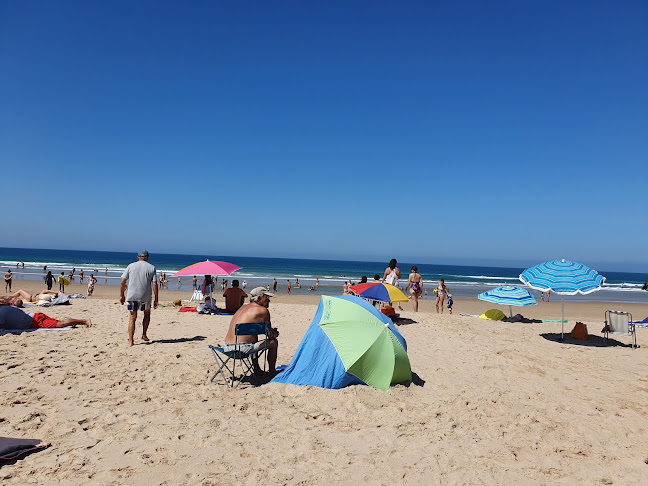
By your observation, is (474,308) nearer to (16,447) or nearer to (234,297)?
(234,297)

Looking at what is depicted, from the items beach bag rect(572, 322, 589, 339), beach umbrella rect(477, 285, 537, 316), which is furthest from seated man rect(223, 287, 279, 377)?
beach bag rect(572, 322, 589, 339)

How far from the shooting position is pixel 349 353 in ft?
16.8

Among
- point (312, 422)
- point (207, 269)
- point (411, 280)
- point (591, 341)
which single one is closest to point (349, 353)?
point (312, 422)

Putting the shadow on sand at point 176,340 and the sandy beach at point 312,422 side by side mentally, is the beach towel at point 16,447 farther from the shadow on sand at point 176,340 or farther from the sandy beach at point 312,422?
the shadow on sand at point 176,340

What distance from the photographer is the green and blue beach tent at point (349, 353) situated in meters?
5.07

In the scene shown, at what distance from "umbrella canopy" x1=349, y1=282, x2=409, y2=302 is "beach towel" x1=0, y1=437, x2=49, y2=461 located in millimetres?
7229

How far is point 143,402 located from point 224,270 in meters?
6.45

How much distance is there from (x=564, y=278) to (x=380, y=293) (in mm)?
4109

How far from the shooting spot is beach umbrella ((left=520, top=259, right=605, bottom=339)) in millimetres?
8609

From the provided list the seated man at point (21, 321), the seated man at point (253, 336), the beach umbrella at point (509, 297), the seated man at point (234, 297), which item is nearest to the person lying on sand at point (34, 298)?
the seated man at point (21, 321)

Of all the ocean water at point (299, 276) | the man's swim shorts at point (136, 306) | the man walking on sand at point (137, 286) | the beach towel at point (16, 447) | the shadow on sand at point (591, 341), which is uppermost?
the man walking on sand at point (137, 286)

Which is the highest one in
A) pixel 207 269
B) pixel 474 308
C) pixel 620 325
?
pixel 207 269

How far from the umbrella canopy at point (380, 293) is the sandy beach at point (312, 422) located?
257cm

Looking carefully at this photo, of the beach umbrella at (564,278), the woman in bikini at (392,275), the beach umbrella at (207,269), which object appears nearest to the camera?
the beach umbrella at (564,278)
